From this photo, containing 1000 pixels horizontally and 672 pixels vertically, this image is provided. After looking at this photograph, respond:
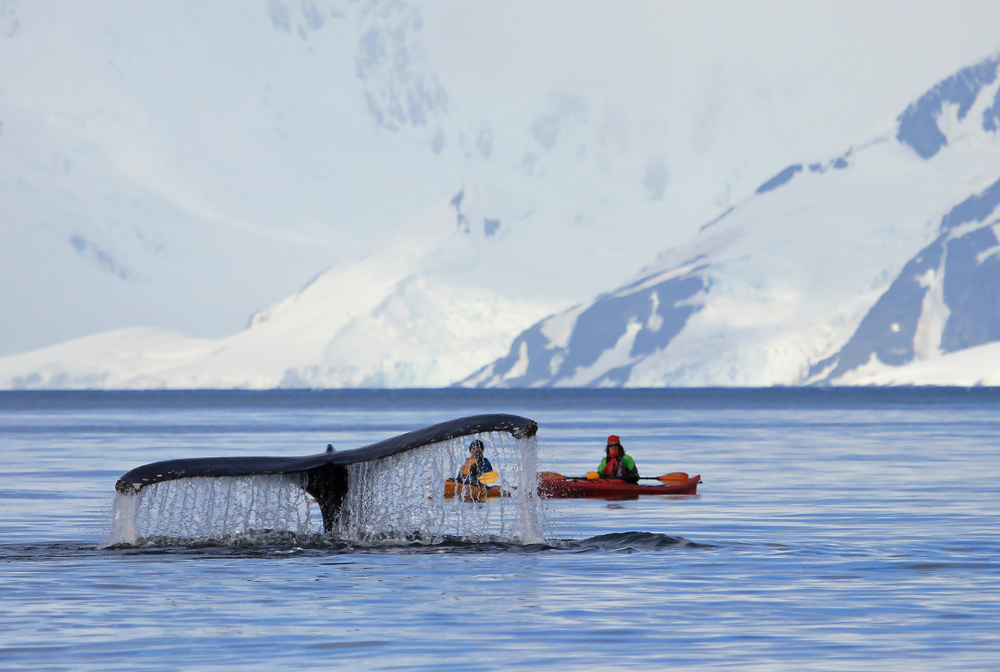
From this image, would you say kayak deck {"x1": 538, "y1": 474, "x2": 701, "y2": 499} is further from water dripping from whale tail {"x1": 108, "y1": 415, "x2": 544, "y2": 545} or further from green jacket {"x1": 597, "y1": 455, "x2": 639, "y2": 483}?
water dripping from whale tail {"x1": 108, "y1": 415, "x2": 544, "y2": 545}

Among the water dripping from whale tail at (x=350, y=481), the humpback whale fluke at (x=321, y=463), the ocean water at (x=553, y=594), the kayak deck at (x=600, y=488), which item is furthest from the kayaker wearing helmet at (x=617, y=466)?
the humpback whale fluke at (x=321, y=463)

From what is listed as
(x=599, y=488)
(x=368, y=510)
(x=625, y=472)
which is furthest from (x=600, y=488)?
(x=368, y=510)

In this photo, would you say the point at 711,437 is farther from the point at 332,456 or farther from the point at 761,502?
the point at 332,456

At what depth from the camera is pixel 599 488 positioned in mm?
34031

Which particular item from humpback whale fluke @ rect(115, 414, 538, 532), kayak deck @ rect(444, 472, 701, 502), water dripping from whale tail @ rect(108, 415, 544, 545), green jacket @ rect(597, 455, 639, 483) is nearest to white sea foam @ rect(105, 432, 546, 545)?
water dripping from whale tail @ rect(108, 415, 544, 545)

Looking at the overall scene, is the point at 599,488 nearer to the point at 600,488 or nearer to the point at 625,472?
the point at 600,488

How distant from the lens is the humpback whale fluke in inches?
661

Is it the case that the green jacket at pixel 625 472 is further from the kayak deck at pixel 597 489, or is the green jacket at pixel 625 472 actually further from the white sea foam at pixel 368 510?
the white sea foam at pixel 368 510

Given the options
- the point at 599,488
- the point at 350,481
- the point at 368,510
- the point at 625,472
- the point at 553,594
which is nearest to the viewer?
the point at 553,594

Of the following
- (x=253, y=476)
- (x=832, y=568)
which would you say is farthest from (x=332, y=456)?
(x=832, y=568)

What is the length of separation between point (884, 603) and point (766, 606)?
130 centimetres

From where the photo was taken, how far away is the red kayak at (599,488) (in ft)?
111

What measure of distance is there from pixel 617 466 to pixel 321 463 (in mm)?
17556

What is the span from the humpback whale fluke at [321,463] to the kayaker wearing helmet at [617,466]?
16532mm
